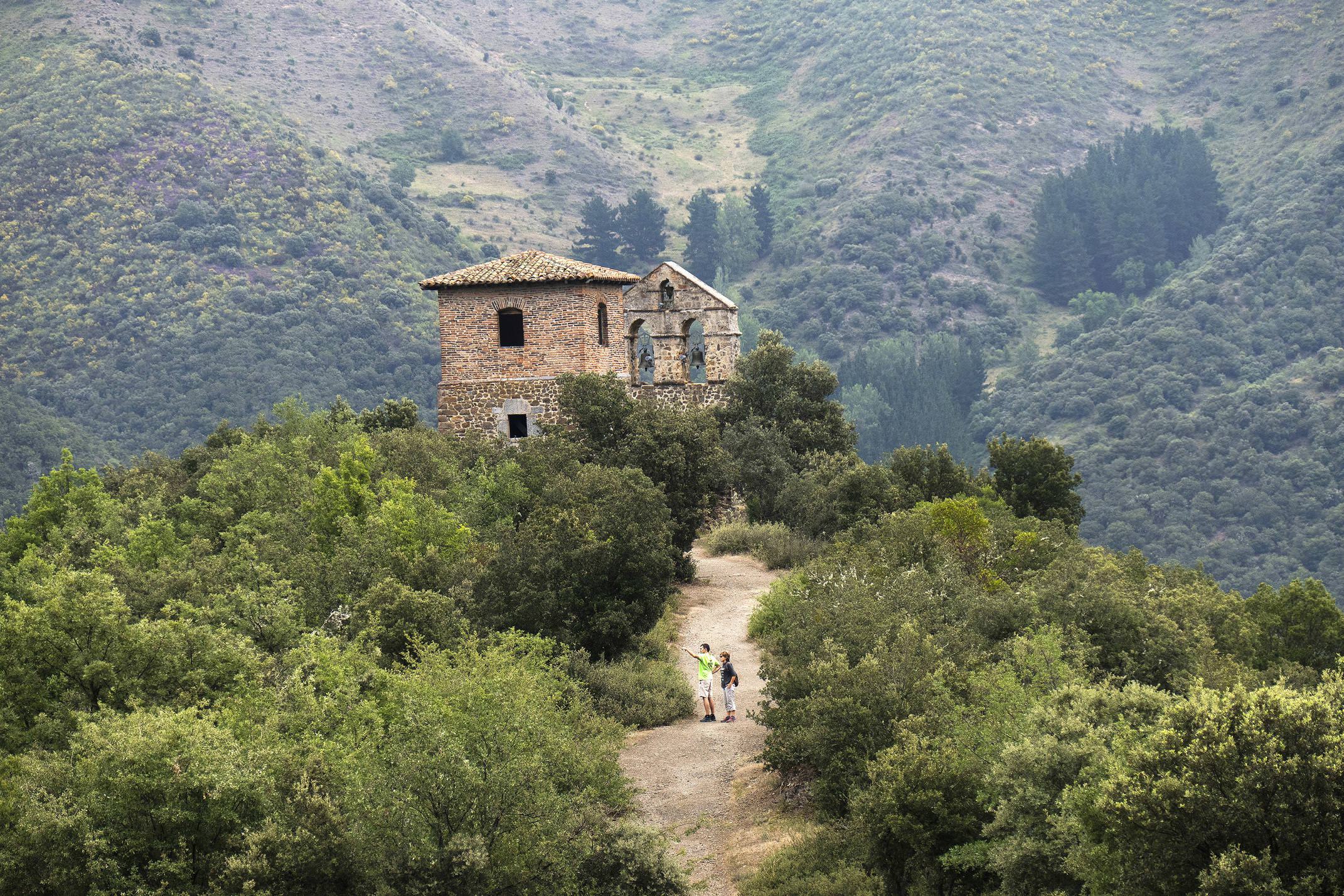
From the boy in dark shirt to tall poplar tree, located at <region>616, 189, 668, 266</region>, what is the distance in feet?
242

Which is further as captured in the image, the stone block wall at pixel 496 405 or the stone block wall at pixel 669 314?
the stone block wall at pixel 669 314

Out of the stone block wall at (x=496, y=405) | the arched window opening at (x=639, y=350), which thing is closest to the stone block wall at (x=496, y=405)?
the stone block wall at (x=496, y=405)

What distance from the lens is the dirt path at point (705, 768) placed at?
1653cm

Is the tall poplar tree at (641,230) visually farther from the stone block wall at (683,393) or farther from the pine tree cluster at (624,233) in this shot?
the stone block wall at (683,393)

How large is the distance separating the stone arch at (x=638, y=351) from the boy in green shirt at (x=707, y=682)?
551 inches

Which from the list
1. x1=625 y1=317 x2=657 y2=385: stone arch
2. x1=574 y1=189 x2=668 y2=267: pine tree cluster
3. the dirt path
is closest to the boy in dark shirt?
the dirt path

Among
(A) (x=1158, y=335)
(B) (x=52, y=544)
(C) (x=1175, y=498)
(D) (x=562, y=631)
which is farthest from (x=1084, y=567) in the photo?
(A) (x=1158, y=335)

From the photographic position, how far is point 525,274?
3256 centimetres

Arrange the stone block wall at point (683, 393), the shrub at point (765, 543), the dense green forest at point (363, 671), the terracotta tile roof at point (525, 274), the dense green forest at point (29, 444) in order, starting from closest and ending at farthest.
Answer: the dense green forest at point (363, 671) < the shrub at point (765, 543) < the terracotta tile roof at point (525, 274) < the stone block wall at point (683, 393) < the dense green forest at point (29, 444)

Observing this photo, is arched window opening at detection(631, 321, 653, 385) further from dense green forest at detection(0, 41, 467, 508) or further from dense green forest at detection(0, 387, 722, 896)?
dense green forest at detection(0, 41, 467, 508)

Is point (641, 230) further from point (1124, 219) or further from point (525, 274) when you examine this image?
point (525, 274)

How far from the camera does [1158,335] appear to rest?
77.4m

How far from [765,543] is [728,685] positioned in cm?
1085

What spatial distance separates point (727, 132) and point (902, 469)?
8546 cm
